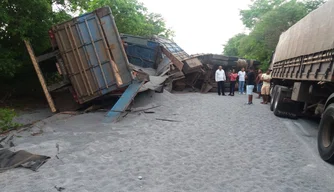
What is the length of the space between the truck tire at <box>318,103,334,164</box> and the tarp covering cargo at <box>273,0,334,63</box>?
124 cm

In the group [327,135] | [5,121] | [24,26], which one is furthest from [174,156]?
[24,26]

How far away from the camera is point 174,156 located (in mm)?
4566

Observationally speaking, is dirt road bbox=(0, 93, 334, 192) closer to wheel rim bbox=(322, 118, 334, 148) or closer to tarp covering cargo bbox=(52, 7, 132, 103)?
wheel rim bbox=(322, 118, 334, 148)

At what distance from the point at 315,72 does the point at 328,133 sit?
4.66ft

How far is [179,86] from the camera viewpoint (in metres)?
15.6

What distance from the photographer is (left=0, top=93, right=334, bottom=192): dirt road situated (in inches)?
137

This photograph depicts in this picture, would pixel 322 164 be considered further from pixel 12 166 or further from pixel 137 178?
pixel 12 166

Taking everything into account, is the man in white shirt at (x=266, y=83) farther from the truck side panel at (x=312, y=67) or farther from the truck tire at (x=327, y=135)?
the truck tire at (x=327, y=135)

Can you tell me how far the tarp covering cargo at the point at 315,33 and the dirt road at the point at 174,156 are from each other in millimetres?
1980

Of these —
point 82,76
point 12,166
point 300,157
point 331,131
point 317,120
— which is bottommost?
point 317,120

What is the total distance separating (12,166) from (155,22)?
2446 centimetres

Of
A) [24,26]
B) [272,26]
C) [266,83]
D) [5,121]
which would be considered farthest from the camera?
[272,26]

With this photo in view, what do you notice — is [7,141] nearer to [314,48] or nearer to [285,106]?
[314,48]

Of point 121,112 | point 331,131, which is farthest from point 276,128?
point 121,112
